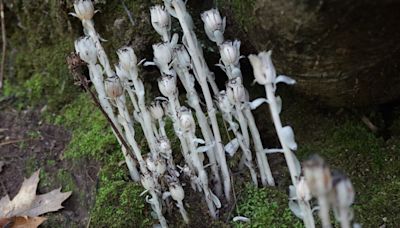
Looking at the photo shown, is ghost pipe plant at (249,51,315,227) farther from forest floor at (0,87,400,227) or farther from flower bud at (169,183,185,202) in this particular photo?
flower bud at (169,183,185,202)

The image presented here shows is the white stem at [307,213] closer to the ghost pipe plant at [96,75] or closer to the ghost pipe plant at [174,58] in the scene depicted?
the ghost pipe plant at [174,58]

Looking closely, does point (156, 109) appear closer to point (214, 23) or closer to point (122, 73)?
point (122, 73)

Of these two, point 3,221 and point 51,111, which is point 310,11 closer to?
point 3,221

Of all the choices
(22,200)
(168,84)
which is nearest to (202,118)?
(168,84)

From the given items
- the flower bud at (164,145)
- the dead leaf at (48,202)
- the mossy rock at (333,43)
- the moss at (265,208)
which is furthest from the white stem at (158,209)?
the mossy rock at (333,43)

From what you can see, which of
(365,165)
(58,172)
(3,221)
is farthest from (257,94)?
(3,221)

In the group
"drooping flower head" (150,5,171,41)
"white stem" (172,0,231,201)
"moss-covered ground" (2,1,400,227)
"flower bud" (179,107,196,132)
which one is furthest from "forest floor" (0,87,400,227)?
"drooping flower head" (150,5,171,41)
